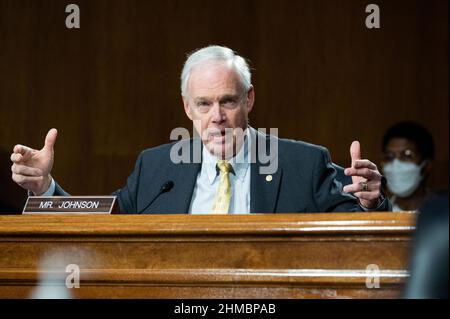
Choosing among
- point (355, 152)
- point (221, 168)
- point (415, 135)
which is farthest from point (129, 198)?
point (415, 135)

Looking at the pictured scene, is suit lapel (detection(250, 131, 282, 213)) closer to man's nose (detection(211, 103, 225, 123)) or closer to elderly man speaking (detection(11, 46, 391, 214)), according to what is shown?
elderly man speaking (detection(11, 46, 391, 214))

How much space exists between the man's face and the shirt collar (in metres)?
0.02

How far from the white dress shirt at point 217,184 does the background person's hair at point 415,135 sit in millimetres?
1634

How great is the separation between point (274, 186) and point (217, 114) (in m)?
0.36

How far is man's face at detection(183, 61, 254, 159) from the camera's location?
2756 mm

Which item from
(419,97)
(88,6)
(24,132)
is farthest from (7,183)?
(419,97)

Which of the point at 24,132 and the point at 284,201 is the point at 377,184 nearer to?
the point at 284,201

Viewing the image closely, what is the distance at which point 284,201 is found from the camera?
8.32ft

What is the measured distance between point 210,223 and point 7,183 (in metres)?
1.83

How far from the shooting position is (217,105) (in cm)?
279

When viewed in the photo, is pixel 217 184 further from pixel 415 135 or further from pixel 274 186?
pixel 415 135

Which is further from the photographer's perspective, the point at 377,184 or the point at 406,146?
the point at 406,146

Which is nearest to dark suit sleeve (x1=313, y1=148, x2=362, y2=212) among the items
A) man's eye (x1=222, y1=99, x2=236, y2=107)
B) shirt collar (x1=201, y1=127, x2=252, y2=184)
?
shirt collar (x1=201, y1=127, x2=252, y2=184)

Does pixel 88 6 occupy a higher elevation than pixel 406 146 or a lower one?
higher
